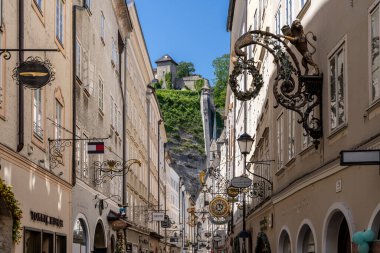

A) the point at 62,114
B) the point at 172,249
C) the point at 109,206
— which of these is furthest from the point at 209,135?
the point at 62,114

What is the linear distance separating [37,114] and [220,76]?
103119 mm

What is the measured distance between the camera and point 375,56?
882 cm

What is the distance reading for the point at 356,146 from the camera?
958cm

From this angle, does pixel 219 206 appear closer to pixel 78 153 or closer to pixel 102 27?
pixel 102 27

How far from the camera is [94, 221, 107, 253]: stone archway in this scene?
2545cm

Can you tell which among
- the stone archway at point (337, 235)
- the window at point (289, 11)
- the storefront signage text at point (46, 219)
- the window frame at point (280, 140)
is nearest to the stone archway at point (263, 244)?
the window frame at point (280, 140)

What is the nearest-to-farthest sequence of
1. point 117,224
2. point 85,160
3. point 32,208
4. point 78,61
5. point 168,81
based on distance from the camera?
point 32,208 → point 78,61 → point 85,160 → point 117,224 → point 168,81

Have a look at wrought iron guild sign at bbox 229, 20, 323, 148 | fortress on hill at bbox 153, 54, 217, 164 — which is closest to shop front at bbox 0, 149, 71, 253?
wrought iron guild sign at bbox 229, 20, 323, 148

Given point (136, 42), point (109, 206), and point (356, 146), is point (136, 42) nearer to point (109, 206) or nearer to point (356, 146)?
point (109, 206)

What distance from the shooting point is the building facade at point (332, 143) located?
9070 mm

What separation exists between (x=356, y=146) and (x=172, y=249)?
64.2 m

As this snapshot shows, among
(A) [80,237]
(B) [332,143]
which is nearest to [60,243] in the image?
(A) [80,237]

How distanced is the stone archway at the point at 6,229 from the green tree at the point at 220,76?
97680 mm

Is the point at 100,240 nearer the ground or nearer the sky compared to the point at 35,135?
nearer the ground
